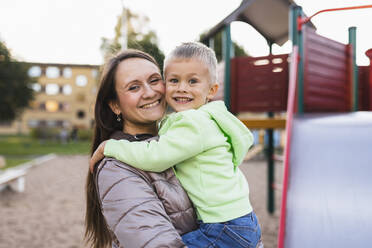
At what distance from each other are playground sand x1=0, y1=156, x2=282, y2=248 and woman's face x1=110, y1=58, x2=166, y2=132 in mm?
3827

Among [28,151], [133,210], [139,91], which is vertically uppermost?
[139,91]

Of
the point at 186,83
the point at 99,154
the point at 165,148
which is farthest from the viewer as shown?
the point at 186,83

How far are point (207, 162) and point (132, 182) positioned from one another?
12.6 inches

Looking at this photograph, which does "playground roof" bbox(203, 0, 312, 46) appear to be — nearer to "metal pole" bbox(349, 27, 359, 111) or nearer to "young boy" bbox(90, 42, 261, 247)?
"metal pole" bbox(349, 27, 359, 111)

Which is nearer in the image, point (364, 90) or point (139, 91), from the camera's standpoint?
point (139, 91)

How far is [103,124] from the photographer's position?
1.76 meters

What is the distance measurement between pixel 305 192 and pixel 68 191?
725 centimetres

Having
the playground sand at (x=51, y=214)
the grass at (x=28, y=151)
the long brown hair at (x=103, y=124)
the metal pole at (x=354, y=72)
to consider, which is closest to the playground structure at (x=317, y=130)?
the metal pole at (x=354, y=72)

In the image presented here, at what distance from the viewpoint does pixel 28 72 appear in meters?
25.8

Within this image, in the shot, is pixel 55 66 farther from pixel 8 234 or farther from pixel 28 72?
pixel 8 234

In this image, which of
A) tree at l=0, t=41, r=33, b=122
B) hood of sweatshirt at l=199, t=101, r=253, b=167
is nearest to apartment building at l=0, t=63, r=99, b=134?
tree at l=0, t=41, r=33, b=122

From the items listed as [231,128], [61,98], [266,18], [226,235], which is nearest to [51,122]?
[61,98]

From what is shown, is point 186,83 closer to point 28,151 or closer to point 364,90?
point 364,90

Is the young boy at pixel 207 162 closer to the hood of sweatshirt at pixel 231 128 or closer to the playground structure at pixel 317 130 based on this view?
the hood of sweatshirt at pixel 231 128
